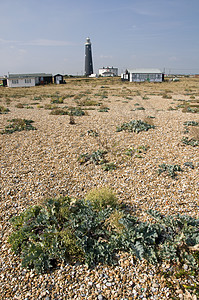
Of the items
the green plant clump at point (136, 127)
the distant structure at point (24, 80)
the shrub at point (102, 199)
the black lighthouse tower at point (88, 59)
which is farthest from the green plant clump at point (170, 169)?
the black lighthouse tower at point (88, 59)

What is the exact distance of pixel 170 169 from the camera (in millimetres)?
6664

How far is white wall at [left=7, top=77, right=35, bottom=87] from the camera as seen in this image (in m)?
51.7

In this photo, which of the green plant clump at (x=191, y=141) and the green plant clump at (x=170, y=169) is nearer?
the green plant clump at (x=170, y=169)

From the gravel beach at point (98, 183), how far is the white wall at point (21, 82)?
43897 millimetres

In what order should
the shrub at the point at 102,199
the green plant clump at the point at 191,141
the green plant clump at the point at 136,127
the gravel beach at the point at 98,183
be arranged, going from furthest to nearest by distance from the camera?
the green plant clump at the point at 136,127 → the green plant clump at the point at 191,141 → the shrub at the point at 102,199 → the gravel beach at the point at 98,183

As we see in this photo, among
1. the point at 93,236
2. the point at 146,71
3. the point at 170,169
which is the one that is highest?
the point at 146,71

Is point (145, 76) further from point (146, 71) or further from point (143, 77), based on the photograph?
point (146, 71)

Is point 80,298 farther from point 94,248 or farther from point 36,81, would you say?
point 36,81

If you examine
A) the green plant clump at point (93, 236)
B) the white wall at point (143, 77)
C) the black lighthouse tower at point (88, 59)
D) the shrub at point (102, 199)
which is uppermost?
the black lighthouse tower at point (88, 59)

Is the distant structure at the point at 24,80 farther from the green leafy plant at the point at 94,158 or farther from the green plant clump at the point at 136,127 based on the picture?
the green leafy plant at the point at 94,158

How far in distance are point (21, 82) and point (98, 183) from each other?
52.5 m

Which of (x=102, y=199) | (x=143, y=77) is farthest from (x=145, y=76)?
(x=102, y=199)

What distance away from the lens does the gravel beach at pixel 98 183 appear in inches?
138

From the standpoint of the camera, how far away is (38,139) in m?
10.4
